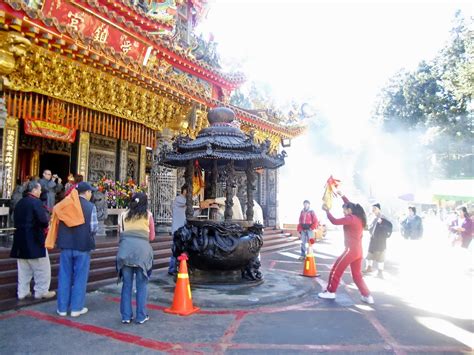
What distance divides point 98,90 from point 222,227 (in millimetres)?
5212

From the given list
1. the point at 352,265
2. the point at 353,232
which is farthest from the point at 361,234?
the point at 352,265

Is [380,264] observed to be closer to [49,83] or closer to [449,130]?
[49,83]

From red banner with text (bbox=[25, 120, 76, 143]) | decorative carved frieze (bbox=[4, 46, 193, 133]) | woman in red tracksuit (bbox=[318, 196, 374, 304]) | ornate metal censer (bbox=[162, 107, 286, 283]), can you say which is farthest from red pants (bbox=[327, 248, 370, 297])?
red banner with text (bbox=[25, 120, 76, 143])

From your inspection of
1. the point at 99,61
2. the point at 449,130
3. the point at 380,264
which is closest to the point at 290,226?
the point at 380,264

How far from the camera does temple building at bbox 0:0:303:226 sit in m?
7.33

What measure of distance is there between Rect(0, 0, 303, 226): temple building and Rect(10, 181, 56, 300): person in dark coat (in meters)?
3.18

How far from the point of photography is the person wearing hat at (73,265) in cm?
463

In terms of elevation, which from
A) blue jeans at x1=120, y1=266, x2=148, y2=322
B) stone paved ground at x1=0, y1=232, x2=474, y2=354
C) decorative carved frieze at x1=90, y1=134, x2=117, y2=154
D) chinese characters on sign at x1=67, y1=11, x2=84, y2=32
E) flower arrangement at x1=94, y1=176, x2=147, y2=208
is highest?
chinese characters on sign at x1=67, y1=11, x2=84, y2=32

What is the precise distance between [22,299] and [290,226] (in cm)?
1504

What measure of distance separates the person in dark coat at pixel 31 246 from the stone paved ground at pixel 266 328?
0.44 m

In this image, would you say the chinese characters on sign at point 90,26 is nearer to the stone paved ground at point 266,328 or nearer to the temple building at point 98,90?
the temple building at point 98,90

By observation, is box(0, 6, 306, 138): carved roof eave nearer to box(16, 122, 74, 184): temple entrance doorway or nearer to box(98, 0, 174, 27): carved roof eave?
box(98, 0, 174, 27): carved roof eave

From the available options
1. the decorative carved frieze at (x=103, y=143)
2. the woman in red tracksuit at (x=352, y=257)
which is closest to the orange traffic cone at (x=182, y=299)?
the woman in red tracksuit at (x=352, y=257)

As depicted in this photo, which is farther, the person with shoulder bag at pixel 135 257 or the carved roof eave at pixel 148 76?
the carved roof eave at pixel 148 76
